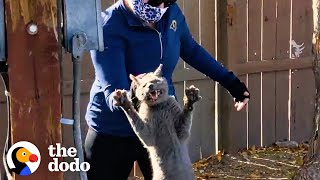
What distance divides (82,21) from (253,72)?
4805 millimetres

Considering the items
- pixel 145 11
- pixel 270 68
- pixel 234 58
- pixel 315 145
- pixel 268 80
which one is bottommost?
pixel 315 145

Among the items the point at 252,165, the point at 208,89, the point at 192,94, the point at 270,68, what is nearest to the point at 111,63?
the point at 192,94

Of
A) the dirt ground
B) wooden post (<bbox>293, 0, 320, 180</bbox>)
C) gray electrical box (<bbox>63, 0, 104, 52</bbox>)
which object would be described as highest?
gray electrical box (<bbox>63, 0, 104, 52</bbox>)

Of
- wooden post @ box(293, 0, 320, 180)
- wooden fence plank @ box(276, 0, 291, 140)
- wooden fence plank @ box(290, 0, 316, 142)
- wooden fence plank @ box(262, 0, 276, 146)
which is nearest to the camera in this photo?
wooden post @ box(293, 0, 320, 180)

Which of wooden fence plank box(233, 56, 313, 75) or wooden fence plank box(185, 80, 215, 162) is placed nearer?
wooden fence plank box(185, 80, 215, 162)

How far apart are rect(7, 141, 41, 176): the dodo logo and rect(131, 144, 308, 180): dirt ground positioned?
3.75 metres

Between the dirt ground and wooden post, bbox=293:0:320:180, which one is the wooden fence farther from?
wooden post, bbox=293:0:320:180

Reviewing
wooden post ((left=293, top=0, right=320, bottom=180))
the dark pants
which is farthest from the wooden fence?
the dark pants

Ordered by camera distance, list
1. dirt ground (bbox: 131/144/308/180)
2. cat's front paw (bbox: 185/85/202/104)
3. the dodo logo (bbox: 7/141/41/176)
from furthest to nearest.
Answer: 1. dirt ground (bbox: 131/144/308/180)
2. cat's front paw (bbox: 185/85/202/104)
3. the dodo logo (bbox: 7/141/41/176)

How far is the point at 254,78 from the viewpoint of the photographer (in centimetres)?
684

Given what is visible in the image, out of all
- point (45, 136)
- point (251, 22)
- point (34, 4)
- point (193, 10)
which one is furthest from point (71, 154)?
point (251, 22)

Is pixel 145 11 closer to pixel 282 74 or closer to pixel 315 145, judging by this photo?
pixel 315 145

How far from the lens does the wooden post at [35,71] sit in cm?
198

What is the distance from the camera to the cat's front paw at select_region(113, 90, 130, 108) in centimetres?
264
